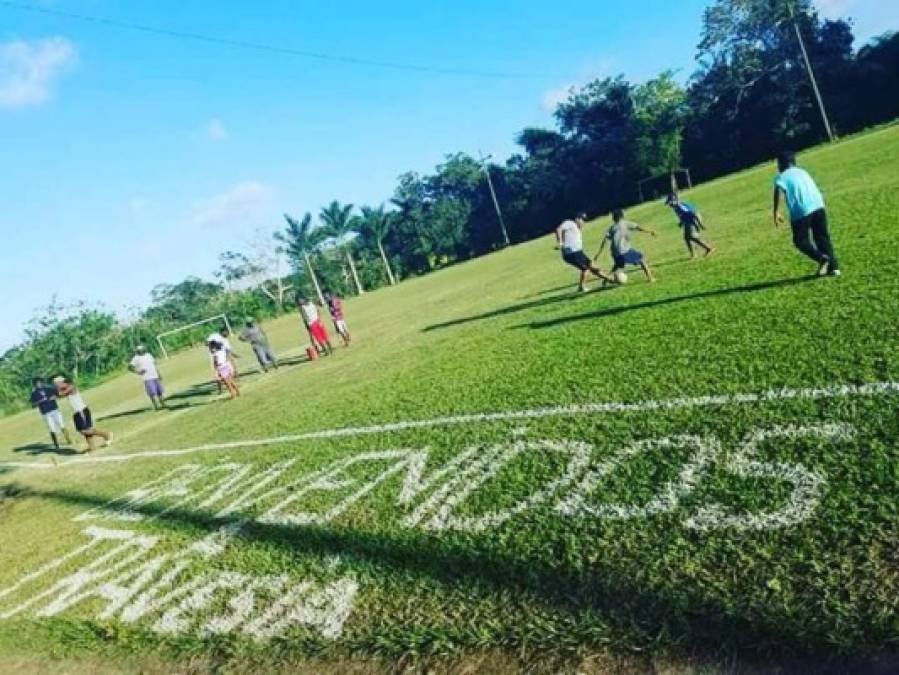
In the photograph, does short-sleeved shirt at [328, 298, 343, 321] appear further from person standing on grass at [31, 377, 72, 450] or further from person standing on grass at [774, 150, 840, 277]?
person standing on grass at [774, 150, 840, 277]

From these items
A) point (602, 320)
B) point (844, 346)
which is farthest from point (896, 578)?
point (602, 320)

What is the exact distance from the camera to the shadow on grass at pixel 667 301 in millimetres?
10398

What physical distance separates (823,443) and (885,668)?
220 cm

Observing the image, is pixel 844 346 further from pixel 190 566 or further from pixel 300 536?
pixel 190 566

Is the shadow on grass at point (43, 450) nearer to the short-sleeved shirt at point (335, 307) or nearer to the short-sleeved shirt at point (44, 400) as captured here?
the short-sleeved shirt at point (44, 400)

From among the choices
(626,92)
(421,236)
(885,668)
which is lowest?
(885,668)

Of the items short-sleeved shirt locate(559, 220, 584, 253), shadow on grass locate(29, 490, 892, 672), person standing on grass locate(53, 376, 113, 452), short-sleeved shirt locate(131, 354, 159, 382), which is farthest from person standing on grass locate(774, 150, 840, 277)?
short-sleeved shirt locate(131, 354, 159, 382)

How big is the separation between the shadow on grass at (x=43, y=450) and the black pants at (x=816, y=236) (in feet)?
57.9

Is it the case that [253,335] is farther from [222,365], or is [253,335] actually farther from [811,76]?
[811,76]

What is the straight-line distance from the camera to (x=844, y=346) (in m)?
6.76

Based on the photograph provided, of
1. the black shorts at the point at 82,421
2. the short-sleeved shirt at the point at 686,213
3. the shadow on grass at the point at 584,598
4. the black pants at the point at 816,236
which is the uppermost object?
the short-sleeved shirt at the point at 686,213

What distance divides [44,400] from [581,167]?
59.6 metres

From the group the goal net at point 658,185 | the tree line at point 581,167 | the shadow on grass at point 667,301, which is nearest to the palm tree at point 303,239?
the tree line at point 581,167

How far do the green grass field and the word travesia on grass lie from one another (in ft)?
A: 0.09
